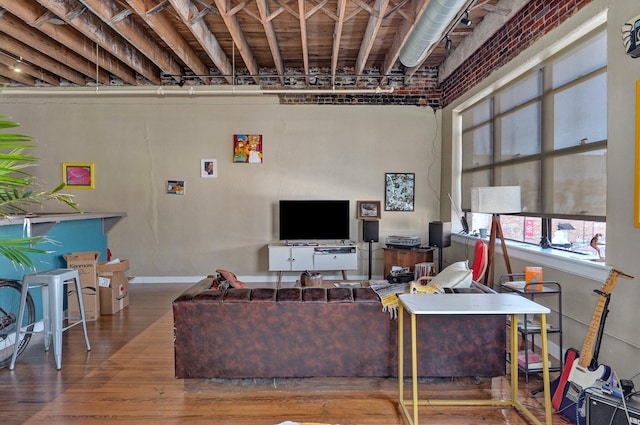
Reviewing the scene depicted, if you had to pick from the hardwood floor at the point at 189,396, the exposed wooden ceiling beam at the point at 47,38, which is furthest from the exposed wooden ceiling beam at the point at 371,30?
the exposed wooden ceiling beam at the point at 47,38

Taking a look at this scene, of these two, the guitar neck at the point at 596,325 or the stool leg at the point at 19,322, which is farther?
the stool leg at the point at 19,322

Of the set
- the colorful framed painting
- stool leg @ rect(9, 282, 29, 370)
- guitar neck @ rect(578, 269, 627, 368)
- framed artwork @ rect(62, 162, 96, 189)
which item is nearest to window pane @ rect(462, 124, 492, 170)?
guitar neck @ rect(578, 269, 627, 368)

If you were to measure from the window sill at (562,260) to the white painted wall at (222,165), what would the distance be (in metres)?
2.47

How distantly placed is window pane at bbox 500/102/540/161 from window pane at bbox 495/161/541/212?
13cm

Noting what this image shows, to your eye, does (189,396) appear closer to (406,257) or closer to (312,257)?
(312,257)

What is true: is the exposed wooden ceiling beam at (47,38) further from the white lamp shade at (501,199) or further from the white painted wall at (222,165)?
the white lamp shade at (501,199)

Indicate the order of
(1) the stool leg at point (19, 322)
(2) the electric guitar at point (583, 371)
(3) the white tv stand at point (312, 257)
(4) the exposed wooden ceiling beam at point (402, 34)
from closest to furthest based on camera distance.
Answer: (2) the electric guitar at point (583, 371) < (1) the stool leg at point (19, 322) < (4) the exposed wooden ceiling beam at point (402, 34) < (3) the white tv stand at point (312, 257)

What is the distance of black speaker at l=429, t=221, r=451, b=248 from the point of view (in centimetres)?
503

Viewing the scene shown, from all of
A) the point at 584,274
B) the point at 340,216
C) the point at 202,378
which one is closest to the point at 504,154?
the point at 584,274

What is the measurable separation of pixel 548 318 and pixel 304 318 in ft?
7.31

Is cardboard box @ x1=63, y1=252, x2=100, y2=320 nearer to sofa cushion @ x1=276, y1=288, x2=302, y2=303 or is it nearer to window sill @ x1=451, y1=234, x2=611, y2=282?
sofa cushion @ x1=276, y1=288, x2=302, y2=303

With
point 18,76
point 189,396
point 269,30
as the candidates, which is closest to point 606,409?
point 189,396

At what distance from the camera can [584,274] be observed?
2.72 m

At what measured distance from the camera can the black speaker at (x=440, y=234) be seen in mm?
5031
